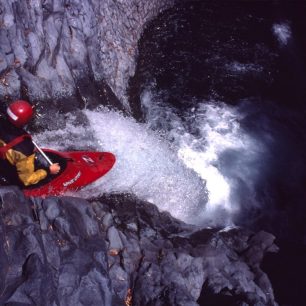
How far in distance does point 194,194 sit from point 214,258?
2.93 meters

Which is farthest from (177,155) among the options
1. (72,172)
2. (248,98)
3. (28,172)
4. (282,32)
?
(282,32)

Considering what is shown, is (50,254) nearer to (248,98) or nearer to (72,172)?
(72,172)

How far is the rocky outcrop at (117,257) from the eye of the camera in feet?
14.9

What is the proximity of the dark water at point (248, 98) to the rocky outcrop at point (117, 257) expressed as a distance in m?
1.20

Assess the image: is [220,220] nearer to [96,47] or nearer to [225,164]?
[225,164]

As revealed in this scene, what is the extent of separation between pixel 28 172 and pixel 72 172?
1.25 meters

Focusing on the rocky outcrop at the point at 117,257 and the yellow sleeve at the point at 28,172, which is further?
the yellow sleeve at the point at 28,172

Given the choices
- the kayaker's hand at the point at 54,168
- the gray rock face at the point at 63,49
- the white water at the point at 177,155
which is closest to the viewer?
the kayaker's hand at the point at 54,168

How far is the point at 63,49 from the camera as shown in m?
8.99

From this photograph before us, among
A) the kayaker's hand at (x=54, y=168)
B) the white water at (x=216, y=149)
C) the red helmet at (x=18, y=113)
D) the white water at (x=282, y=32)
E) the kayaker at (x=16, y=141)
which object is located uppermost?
the red helmet at (x=18, y=113)

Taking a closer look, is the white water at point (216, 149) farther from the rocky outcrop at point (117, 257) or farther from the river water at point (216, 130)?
the rocky outcrop at point (117, 257)

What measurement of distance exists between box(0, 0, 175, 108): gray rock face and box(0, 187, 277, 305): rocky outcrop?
3457 millimetres

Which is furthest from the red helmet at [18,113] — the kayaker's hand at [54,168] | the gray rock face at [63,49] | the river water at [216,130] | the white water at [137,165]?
the white water at [137,165]

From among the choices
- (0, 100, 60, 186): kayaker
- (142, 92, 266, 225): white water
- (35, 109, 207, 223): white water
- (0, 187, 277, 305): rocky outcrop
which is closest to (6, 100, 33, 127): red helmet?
→ (0, 100, 60, 186): kayaker
